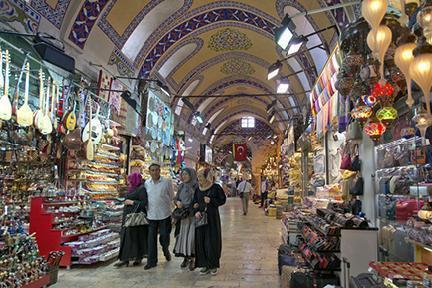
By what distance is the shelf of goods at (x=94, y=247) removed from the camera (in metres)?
4.87

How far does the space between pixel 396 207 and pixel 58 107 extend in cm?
466

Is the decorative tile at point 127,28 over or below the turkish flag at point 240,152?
over

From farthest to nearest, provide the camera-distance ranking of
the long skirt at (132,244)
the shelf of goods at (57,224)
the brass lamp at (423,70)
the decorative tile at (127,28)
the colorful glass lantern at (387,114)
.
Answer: the decorative tile at (127,28) → the long skirt at (132,244) → the shelf of goods at (57,224) → the colorful glass lantern at (387,114) → the brass lamp at (423,70)

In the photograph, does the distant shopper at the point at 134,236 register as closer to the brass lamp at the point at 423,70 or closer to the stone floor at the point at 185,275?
the stone floor at the point at 185,275

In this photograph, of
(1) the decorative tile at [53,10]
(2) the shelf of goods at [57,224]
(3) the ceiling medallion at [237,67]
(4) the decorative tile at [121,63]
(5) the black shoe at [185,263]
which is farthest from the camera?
(3) the ceiling medallion at [237,67]

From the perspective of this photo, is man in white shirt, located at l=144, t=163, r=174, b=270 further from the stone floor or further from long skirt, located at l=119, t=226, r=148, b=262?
the stone floor

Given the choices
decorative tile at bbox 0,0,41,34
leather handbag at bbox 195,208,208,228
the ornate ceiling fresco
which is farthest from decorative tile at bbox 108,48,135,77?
leather handbag at bbox 195,208,208,228

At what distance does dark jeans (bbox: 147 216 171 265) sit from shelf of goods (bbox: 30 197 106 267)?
1.06 meters

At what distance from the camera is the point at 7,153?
4426 millimetres

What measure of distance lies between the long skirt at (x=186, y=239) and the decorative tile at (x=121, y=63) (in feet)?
13.6

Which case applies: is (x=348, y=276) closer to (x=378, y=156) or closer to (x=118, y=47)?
(x=378, y=156)

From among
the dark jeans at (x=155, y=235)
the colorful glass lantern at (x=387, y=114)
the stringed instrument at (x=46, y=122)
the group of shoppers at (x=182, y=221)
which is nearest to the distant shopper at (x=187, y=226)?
the group of shoppers at (x=182, y=221)

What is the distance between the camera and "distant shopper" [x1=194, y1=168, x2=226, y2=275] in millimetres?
4691

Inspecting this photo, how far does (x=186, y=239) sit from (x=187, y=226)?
0.57 feet
